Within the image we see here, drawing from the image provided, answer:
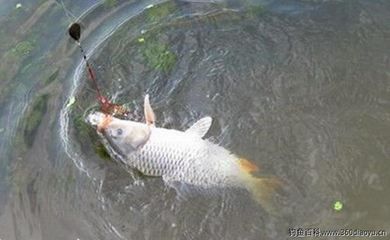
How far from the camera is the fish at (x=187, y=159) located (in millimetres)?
4395

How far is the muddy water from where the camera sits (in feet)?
14.5

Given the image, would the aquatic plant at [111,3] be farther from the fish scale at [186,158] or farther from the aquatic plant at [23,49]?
the fish scale at [186,158]

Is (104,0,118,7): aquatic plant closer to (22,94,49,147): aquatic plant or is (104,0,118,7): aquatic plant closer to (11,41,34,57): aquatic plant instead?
(11,41,34,57): aquatic plant

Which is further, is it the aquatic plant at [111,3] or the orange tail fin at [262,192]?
the aquatic plant at [111,3]

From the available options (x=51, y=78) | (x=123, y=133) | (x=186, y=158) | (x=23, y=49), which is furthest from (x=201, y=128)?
(x=23, y=49)

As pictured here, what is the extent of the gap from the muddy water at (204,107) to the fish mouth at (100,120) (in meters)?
0.19

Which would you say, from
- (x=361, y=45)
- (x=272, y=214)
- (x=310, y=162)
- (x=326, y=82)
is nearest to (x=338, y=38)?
(x=361, y=45)

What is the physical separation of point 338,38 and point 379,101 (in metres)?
0.90

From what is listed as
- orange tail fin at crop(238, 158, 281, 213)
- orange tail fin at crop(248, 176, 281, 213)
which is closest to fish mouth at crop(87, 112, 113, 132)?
orange tail fin at crop(238, 158, 281, 213)

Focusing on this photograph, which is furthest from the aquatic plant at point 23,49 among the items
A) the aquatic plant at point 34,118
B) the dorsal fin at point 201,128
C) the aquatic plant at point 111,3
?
the dorsal fin at point 201,128

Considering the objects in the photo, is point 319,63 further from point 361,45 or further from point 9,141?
point 9,141

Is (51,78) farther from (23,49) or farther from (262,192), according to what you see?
(262,192)

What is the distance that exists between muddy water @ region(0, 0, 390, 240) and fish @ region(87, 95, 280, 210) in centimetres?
A: 11

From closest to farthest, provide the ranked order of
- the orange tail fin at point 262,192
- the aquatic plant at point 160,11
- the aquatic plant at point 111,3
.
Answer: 1. the orange tail fin at point 262,192
2. the aquatic plant at point 160,11
3. the aquatic plant at point 111,3
